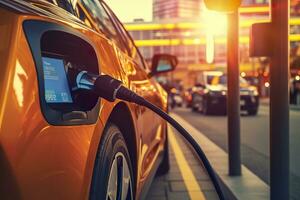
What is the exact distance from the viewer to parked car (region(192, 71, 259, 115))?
61.0 ft

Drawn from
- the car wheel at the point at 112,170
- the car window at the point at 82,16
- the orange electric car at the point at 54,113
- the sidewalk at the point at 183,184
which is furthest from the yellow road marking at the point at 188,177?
the car window at the point at 82,16

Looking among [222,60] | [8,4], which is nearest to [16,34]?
[8,4]

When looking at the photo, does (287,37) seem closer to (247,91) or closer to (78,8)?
(78,8)

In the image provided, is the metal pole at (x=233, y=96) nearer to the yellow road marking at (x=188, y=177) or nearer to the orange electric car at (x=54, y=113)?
the yellow road marking at (x=188, y=177)

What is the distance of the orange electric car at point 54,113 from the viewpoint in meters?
1.51

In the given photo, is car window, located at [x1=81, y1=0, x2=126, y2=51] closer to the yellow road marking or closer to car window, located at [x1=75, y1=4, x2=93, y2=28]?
car window, located at [x1=75, y1=4, x2=93, y2=28]

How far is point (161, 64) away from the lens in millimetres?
5465

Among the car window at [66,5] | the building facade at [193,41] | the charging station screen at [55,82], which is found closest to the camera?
the charging station screen at [55,82]

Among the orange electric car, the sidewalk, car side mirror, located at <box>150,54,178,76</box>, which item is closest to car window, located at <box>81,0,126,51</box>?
the orange electric car

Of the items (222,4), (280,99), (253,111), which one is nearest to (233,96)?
(222,4)

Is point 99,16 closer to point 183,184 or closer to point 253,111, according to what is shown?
point 183,184

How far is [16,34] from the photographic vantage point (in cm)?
159

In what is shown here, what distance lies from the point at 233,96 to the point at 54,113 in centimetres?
376

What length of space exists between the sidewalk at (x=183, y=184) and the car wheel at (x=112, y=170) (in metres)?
1.99
